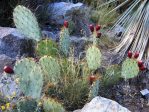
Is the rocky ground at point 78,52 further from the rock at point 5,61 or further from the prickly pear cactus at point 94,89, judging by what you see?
the prickly pear cactus at point 94,89

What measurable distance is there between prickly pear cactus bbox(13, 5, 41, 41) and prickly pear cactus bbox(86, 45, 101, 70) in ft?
2.94

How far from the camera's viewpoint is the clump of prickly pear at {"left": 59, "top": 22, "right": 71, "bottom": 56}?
5.21 meters

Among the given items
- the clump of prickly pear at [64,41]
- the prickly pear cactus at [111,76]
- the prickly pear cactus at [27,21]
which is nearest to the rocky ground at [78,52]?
the prickly pear cactus at [111,76]

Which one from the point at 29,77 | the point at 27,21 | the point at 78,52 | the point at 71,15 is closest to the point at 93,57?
the point at 29,77

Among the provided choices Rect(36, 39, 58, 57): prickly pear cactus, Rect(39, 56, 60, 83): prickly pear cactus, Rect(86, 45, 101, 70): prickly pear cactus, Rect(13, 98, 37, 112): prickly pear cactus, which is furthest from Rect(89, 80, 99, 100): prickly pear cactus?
Rect(36, 39, 58, 57): prickly pear cactus

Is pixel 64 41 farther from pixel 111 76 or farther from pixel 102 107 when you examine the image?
pixel 102 107

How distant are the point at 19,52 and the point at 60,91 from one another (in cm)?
141

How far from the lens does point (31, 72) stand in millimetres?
4238

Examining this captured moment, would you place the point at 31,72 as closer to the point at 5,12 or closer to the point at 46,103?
the point at 46,103

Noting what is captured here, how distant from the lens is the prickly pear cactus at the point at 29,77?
423cm

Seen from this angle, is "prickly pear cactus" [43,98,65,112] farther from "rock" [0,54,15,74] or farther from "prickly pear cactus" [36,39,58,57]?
"rock" [0,54,15,74]

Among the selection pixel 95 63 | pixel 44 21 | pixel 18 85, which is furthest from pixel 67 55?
pixel 44 21

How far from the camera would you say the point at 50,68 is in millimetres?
4570

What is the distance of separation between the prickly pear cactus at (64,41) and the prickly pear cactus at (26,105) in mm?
1287
